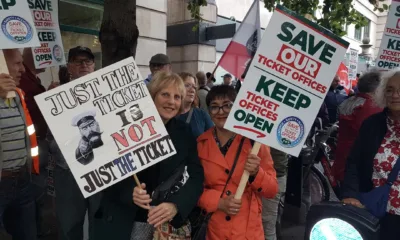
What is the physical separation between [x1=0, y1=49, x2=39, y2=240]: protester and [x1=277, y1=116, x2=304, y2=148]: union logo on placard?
1.69 metres

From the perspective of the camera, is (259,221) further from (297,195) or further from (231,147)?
(297,195)

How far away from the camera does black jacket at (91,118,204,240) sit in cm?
205

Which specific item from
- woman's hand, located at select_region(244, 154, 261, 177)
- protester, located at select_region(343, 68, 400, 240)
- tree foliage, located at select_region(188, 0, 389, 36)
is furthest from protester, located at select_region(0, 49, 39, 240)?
tree foliage, located at select_region(188, 0, 389, 36)

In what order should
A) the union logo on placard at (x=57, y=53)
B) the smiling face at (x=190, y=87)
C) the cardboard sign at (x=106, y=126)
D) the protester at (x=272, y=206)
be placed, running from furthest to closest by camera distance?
the union logo on placard at (x=57, y=53)
the smiling face at (x=190, y=87)
the protester at (x=272, y=206)
the cardboard sign at (x=106, y=126)

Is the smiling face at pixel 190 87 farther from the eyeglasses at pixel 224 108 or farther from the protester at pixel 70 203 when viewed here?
the protester at pixel 70 203

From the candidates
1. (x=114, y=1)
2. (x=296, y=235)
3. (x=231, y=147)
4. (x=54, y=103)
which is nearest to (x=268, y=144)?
(x=231, y=147)

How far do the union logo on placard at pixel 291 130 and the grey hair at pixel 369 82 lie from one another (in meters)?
2.15

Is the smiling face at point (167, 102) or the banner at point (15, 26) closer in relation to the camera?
the smiling face at point (167, 102)

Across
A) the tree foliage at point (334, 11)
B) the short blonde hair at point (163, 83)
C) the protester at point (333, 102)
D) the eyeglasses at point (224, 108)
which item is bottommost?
the protester at point (333, 102)

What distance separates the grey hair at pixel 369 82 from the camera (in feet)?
13.0

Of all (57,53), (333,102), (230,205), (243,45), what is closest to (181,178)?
(230,205)

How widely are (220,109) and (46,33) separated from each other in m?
2.39

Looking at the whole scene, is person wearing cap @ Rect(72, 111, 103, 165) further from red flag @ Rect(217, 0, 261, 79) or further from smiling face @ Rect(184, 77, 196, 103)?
red flag @ Rect(217, 0, 261, 79)

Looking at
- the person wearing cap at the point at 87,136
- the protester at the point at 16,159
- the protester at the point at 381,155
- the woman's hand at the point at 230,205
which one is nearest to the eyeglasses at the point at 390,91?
the protester at the point at 381,155
